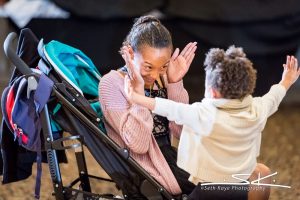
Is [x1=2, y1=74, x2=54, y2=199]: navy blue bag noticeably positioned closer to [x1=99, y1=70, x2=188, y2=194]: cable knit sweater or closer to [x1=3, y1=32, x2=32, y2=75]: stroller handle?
[x1=3, y1=32, x2=32, y2=75]: stroller handle

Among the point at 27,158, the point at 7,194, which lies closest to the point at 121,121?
the point at 27,158

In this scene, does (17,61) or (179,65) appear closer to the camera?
(17,61)

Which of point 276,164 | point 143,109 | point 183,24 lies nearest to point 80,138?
point 143,109

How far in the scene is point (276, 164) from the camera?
337cm

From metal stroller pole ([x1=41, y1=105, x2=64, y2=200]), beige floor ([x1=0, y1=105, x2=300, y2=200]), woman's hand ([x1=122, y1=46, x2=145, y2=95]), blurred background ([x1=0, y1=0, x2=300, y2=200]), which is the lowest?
beige floor ([x1=0, y1=105, x2=300, y2=200])

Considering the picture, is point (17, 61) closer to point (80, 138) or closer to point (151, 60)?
point (80, 138)

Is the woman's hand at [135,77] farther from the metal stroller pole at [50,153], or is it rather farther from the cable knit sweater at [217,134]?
the metal stroller pole at [50,153]

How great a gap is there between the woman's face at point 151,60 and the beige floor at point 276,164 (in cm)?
113

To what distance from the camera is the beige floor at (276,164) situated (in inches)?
116

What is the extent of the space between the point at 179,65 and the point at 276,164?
149 cm

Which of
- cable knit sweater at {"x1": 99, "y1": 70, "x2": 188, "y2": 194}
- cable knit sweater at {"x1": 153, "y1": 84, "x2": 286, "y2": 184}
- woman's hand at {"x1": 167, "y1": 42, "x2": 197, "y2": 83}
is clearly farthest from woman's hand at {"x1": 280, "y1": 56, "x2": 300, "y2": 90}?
cable knit sweater at {"x1": 99, "y1": 70, "x2": 188, "y2": 194}

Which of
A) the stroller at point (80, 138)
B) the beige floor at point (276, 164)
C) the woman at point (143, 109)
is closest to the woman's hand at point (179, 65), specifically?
the woman at point (143, 109)

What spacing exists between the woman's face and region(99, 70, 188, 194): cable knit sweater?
9 cm

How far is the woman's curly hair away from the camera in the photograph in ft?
5.98
